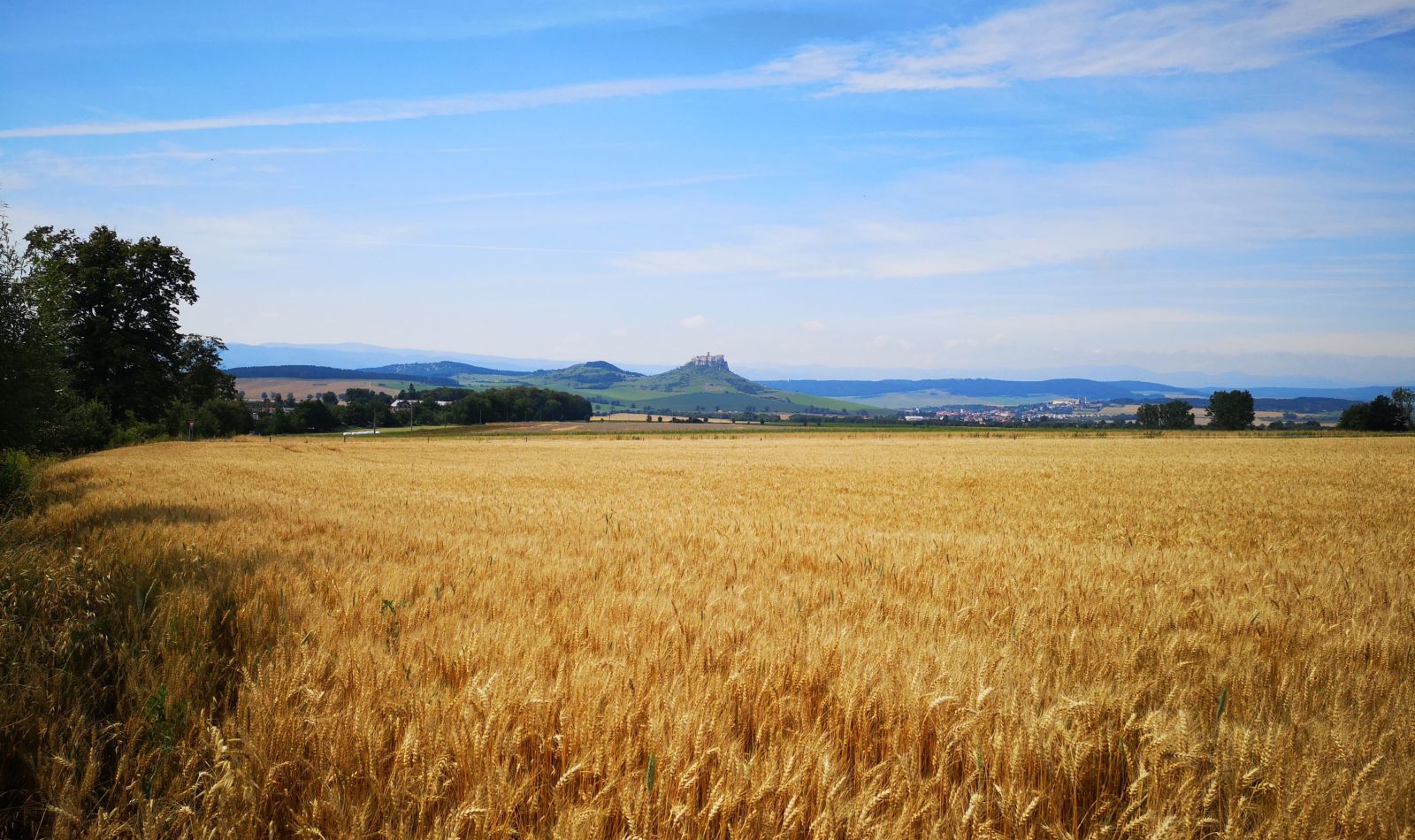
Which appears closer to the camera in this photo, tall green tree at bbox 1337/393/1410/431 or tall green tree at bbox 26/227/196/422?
tall green tree at bbox 26/227/196/422

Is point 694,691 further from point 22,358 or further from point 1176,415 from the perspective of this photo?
point 1176,415

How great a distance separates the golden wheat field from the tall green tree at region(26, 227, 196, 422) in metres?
43.3

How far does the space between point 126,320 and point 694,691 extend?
180ft

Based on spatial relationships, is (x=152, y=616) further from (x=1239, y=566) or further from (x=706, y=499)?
(x=706, y=499)

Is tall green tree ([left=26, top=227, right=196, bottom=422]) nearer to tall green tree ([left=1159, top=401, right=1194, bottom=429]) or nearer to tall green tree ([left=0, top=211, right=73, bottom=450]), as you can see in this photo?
tall green tree ([left=0, top=211, right=73, bottom=450])

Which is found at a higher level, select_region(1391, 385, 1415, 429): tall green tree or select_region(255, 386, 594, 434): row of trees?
select_region(1391, 385, 1415, 429): tall green tree

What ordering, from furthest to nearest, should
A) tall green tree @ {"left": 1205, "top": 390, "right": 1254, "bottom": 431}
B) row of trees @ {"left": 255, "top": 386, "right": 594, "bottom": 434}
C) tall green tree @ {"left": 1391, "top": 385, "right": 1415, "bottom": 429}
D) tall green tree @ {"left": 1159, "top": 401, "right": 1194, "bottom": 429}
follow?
tall green tree @ {"left": 1159, "top": 401, "right": 1194, "bottom": 429} → tall green tree @ {"left": 1205, "top": 390, "right": 1254, "bottom": 431} → row of trees @ {"left": 255, "top": 386, "right": 594, "bottom": 434} → tall green tree @ {"left": 1391, "top": 385, "right": 1415, "bottom": 429}

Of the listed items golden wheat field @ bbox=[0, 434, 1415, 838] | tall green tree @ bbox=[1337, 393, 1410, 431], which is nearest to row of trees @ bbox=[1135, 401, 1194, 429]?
tall green tree @ bbox=[1337, 393, 1410, 431]

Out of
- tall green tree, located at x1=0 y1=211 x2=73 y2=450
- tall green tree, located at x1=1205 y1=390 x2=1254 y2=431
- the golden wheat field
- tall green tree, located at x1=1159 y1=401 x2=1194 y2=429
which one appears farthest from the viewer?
tall green tree, located at x1=1159 y1=401 x2=1194 y2=429

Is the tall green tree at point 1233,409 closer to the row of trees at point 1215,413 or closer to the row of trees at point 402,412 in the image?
the row of trees at point 1215,413

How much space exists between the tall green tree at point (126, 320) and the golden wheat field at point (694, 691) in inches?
1705

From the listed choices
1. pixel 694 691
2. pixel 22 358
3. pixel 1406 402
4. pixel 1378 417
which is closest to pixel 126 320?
pixel 22 358

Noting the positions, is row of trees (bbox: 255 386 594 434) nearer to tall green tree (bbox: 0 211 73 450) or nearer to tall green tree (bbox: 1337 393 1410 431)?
tall green tree (bbox: 0 211 73 450)

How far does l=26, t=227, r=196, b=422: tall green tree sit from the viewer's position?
1574 inches
